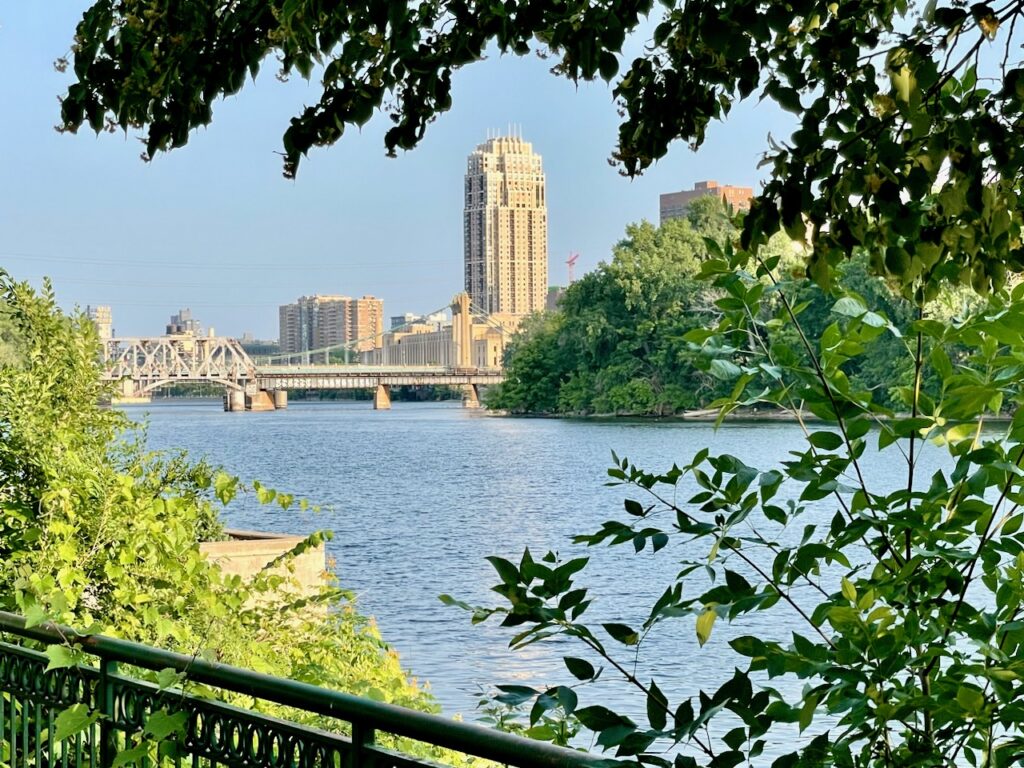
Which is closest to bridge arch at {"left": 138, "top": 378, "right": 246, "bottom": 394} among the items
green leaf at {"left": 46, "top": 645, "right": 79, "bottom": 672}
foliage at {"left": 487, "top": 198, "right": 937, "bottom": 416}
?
foliage at {"left": 487, "top": 198, "right": 937, "bottom": 416}

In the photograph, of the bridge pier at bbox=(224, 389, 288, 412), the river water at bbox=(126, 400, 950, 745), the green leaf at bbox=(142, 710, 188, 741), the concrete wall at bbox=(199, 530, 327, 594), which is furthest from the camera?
the bridge pier at bbox=(224, 389, 288, 412)

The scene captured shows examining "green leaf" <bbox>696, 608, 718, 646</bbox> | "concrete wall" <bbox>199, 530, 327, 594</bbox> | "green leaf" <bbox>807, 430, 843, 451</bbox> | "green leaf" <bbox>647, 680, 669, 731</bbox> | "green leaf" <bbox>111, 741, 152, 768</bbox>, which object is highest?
"green leaf" <bbox>807, 430, 843, 451</bbox>

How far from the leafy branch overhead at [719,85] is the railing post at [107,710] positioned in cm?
129

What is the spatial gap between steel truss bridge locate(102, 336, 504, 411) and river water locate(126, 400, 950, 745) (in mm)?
17102

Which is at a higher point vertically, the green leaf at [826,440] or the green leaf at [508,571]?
the green leaf at [826,440]

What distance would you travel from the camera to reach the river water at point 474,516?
16.8 m

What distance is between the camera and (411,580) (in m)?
23.8

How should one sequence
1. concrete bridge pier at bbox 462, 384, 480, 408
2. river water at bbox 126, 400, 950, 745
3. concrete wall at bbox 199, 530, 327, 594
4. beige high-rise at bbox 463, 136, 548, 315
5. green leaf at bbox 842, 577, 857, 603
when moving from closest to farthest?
green leaf at bbox 842, 577, 857, 603 → concrete wall at bbox 199, 530, 327, 594 → river water at bbox 126, 400, 950, 745 → concrete bridge pier at bbox 462, 384, 480, 408 → beige high-rise at bbox 463, 136, 548, 315

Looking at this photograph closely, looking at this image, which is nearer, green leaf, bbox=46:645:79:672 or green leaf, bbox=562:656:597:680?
green leaf, bbox=562:656:597:680

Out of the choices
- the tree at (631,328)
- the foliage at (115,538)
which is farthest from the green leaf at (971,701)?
the tree at (631,328)

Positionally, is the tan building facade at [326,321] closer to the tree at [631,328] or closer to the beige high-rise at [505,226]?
the beige high-rise at [505,226]

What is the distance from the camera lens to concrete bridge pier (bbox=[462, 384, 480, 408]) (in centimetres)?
10725

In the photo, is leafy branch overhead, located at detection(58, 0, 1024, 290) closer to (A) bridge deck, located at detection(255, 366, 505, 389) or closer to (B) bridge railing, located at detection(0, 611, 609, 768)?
(B) bridge railing, located at detection(0, 611, 609, 768)

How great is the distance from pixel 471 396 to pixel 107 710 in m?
109
